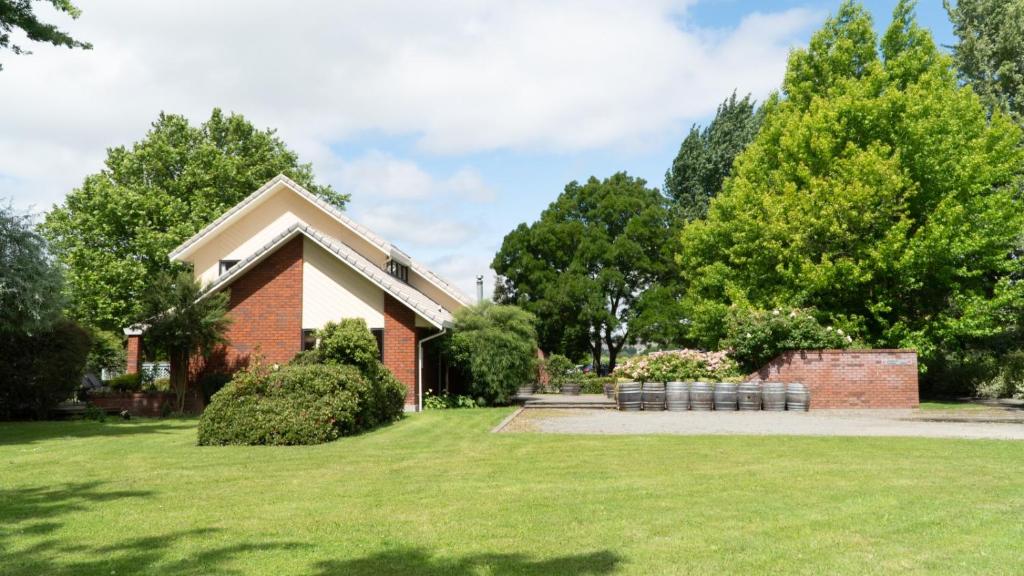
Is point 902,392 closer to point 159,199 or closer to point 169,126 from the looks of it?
point 159,199

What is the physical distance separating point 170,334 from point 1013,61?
32103 mm

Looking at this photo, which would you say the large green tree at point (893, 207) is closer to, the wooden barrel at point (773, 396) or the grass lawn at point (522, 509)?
the wooden barrel at point (773, 396)

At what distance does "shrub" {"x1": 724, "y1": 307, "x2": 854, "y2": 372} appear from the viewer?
902 inches

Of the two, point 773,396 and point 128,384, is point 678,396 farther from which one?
point 128,384

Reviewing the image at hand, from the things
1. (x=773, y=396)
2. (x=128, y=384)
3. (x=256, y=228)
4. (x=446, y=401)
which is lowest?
(x=446, y=401)

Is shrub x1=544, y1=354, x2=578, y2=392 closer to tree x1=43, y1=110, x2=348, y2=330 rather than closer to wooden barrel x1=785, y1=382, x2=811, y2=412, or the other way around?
tree x1=43, y1=110, x2=348, y2=330

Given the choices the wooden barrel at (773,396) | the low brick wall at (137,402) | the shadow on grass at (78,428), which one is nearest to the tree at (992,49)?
the wooden barrel at (773,396)

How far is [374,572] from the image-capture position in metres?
5.50

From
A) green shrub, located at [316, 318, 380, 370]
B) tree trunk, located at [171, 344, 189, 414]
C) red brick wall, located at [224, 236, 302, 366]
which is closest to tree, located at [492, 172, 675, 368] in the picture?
red brick wall, located at [224, 236, 302, 366]

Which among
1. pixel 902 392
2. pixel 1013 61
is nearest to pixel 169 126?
pixel 902 392

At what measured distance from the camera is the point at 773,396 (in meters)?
22.0

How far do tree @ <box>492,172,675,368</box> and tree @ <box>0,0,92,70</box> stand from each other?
31.9 metres

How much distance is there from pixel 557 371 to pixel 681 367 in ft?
56.7

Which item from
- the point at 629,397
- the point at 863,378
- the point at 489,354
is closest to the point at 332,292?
the point at 489,354
